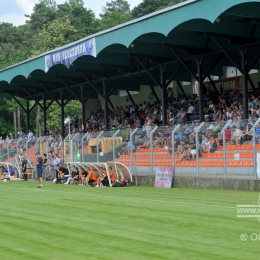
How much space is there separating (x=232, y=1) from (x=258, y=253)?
13.9 meters

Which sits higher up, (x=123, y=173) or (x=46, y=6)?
(x=46, y=6)

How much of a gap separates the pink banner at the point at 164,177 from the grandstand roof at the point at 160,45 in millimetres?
5490

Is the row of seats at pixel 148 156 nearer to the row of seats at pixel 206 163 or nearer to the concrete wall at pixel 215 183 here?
the row of seats at pixel 206 163

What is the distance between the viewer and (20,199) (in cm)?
1988

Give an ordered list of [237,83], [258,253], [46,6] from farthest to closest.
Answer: [46,6] → [237,83] → [258,253]

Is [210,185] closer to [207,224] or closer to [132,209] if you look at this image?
[132,209]

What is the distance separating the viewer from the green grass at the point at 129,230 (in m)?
9.06

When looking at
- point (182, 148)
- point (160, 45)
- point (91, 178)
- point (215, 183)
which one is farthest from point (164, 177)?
point (160, 45)

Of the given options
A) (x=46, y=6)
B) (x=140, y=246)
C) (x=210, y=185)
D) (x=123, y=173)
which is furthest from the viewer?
(x=46, y=6)

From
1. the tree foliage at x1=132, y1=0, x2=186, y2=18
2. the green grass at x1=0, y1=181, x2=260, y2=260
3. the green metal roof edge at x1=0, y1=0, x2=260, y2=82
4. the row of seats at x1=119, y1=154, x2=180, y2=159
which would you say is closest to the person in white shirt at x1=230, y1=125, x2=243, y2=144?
the row of seats at x1=119, y1=154, x2=180, y2=159

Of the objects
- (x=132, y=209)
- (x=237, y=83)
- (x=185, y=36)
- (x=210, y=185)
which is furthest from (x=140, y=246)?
(x=237, y=83)

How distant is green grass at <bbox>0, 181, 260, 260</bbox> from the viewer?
9.06 m

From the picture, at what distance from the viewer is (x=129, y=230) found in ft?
37.0

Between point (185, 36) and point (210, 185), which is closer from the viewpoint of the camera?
point (210, 185)
